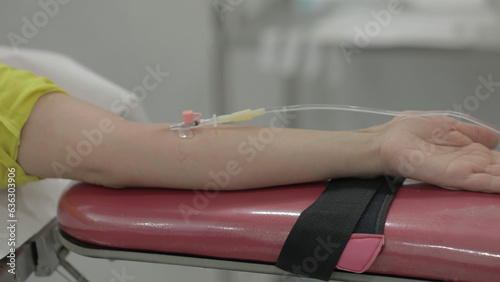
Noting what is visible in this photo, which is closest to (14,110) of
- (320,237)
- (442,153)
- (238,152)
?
(238,152)

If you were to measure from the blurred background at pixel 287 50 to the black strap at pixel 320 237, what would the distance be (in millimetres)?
1005

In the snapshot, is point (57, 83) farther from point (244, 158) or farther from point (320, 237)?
point (320, 237)

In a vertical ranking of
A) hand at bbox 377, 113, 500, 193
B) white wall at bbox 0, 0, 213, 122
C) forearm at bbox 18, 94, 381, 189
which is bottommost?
white wall at bbox 0, 0, 213, 122

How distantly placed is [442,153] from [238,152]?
330mm

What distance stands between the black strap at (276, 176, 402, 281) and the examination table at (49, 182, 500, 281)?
0.06ft

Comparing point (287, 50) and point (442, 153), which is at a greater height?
point (442, 153)

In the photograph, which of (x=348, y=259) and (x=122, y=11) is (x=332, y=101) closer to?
(x=122, y=11)

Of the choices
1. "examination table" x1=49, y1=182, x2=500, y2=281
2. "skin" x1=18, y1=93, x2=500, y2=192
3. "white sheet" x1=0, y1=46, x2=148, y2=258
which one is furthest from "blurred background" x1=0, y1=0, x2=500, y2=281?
"examination table" x1=49, y1=182, x2=500, y2=281

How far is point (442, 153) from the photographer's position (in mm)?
917

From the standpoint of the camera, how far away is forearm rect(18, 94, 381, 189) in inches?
36.5

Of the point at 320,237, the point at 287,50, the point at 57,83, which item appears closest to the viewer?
the point at 320,237

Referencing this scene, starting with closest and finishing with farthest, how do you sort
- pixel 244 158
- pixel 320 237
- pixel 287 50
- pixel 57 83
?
pixel 320 237 < pixel 244 158 < pixel 57 83 < pixel 287 50

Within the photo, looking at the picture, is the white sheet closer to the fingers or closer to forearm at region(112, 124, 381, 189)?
forearm at region(112, 124, 381, 189)

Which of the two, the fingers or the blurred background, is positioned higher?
the fingers
